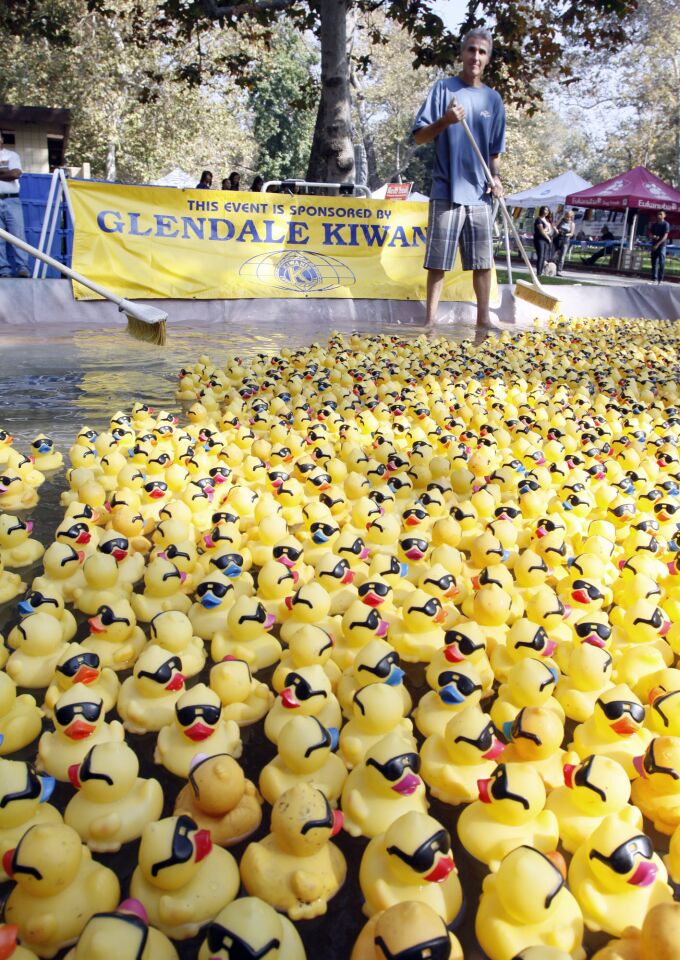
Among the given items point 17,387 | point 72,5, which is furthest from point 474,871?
point 72,5

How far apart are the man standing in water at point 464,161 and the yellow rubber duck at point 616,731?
6643 mm

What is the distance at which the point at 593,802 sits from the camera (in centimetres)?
169

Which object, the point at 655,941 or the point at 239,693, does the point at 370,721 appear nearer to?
the point at 239,693

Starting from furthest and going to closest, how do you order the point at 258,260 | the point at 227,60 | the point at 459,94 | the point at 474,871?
the point at 227,60, the point at 258,260, the point at 459,94, the point at 474,871

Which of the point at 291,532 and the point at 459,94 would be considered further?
the point at 459,94

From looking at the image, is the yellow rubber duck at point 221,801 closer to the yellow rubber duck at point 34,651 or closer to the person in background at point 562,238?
the yellow rubber duck at point 34,651

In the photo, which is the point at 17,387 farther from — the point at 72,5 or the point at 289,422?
the point at 72,5

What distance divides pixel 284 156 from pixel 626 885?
132 feet

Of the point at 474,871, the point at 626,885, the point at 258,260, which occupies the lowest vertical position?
the point at 474,871

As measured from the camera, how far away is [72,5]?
66.3ft

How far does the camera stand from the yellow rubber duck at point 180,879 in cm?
148

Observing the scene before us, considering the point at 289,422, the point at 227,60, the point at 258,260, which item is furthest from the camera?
the point at 227,60

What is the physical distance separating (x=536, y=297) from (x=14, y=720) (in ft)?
28.6

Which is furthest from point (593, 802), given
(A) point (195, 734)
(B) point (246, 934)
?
(A) point (195, 734)
